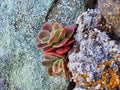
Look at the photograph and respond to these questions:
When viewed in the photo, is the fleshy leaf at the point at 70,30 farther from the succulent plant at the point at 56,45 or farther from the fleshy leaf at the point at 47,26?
the fleshy leaf at the point at 47,26

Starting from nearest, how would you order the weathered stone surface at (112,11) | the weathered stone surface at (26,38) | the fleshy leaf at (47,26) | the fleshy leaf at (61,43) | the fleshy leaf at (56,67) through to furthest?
the weathered stone surface at (112,11) < the fleshy leaf at (61,43) < the fleshy leaf at (56,67) < the fleshy leaf at (47,26) < the weathered stone surface at (26,38)

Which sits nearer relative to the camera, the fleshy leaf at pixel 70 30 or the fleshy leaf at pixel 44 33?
the fleshy leaf at pixel 70 30

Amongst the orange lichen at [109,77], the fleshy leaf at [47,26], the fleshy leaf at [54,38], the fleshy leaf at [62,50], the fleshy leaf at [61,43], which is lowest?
the orange lichen at [109,77]

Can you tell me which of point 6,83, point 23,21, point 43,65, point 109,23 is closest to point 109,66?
point 109,23

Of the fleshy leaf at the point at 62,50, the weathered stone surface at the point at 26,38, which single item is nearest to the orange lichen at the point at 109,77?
the fleshy leaf at the point at 62,50

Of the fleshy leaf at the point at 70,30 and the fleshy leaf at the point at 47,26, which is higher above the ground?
the fleshy leaf at the point at 47,26

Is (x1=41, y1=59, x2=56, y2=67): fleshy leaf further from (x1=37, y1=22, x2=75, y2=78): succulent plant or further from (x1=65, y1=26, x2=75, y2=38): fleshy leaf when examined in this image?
(x1=65, y1=26, x2=75, y2=38): fleshy leaf
